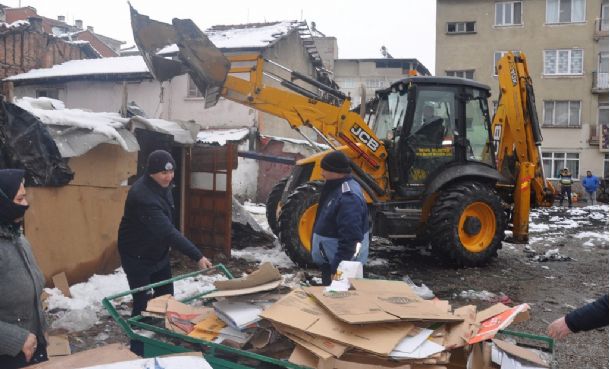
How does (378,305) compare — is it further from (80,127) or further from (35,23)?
(35,23)

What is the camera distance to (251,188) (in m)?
18.3

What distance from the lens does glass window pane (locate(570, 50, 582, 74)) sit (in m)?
26.2

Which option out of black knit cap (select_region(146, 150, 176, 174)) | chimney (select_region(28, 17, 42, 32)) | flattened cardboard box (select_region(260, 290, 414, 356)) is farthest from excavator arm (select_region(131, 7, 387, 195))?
chimney (select_region(28, 17, 42, 32))

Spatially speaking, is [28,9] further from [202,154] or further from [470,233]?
[470,233]

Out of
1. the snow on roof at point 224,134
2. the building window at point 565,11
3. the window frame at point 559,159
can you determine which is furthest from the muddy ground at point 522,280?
the building window at point 565,11

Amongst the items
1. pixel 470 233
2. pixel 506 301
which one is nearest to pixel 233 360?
pixel 506 301

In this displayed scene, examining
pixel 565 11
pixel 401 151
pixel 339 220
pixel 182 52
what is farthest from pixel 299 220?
pixel 565 11

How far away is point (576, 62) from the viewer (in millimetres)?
26344

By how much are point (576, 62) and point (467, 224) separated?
73.7ft

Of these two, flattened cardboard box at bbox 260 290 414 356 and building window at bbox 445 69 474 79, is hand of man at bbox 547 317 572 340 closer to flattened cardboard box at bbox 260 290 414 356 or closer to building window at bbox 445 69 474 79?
flattened cardboard box at bbox 260 290 414 356

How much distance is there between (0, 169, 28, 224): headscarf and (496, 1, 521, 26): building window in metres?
28.1

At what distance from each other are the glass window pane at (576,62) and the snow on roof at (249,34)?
14.2 metres

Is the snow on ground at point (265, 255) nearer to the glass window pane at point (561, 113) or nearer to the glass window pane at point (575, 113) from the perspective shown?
the glass window pane at point (561, 113)

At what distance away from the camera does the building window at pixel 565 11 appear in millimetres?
26266
